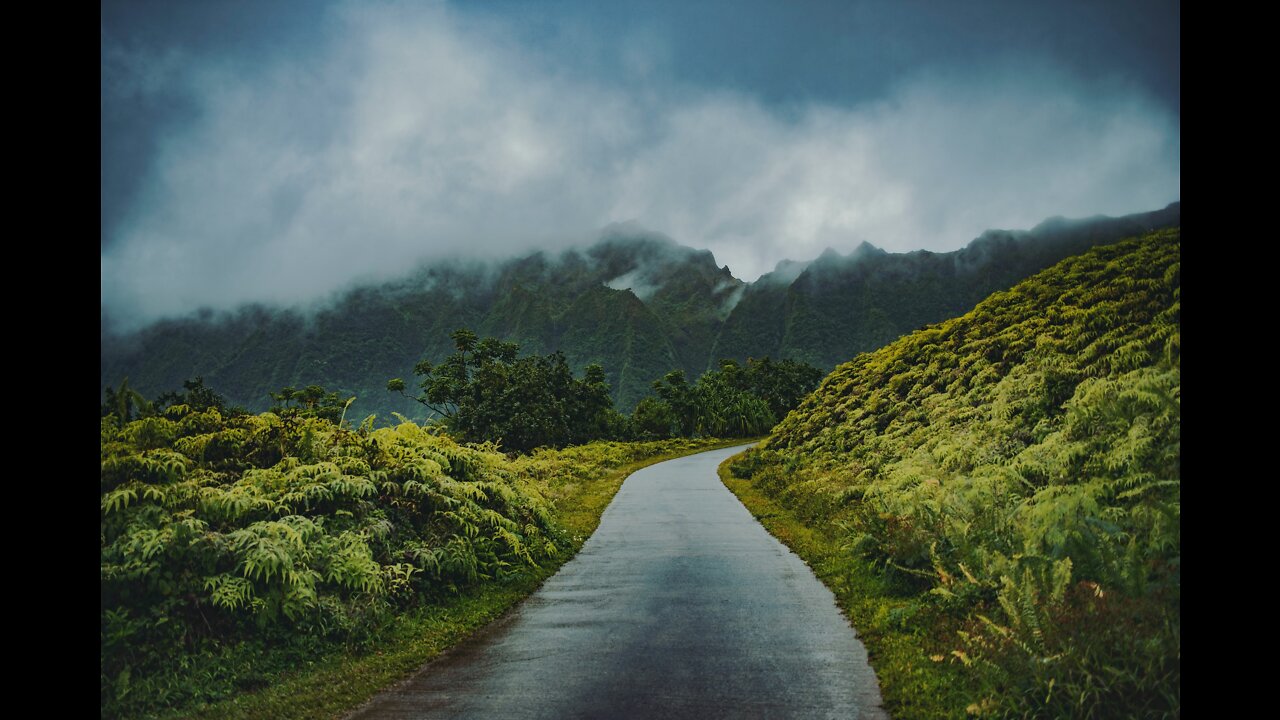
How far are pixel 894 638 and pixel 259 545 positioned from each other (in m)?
5.77

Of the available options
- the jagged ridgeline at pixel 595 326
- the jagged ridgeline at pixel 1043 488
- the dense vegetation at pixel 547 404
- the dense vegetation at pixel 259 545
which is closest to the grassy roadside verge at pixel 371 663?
the dense vegetation at pixel 259 545

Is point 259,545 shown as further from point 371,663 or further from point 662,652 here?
point 662,652

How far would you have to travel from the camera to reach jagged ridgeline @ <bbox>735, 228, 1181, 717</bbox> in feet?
15.0

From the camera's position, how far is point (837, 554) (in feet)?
34.8

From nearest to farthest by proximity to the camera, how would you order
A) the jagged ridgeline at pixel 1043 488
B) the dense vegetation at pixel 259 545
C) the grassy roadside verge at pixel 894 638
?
the jagged ridgeline at pixel 1043 488 < the grassy roadside verge at pixel 894 638 < the dense vegetation at pixel 259 545

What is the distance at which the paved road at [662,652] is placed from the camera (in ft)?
16.6

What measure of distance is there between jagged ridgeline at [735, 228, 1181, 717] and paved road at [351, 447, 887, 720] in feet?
3.45

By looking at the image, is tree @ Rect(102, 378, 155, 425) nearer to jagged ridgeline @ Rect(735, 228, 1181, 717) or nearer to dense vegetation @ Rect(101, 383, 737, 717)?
dense vegetation @ Rect(101, 383, 737, 717)

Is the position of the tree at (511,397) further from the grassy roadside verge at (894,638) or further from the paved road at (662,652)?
the grassy roadside verge at (894,638)

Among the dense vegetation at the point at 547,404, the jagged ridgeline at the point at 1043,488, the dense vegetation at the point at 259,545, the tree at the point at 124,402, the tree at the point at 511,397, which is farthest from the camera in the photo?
the dense vegetation at the point at 547,404

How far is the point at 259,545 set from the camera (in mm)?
6289

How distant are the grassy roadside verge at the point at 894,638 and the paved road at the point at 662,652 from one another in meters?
0.16

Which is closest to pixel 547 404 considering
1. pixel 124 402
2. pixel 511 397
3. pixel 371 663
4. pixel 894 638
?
pixel 511 397

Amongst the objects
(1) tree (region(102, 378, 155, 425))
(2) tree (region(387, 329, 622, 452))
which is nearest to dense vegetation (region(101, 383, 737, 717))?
(1) tree (region(102, 378, 155, 425))
